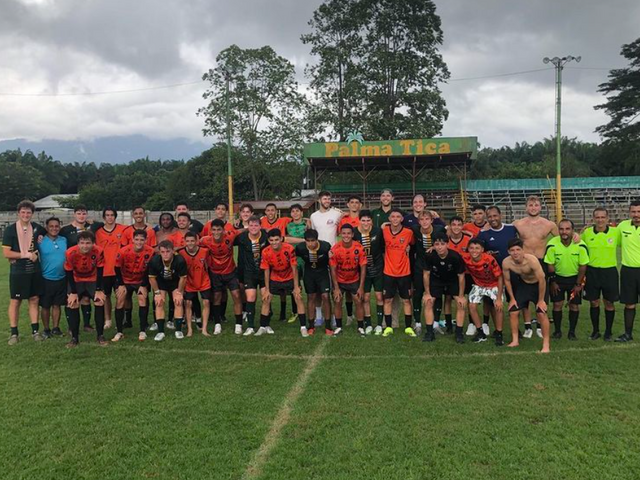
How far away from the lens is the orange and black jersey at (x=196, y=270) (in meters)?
7.11

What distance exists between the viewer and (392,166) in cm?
3272

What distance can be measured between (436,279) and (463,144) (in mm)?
23638

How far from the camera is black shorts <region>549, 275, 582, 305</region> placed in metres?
6.54

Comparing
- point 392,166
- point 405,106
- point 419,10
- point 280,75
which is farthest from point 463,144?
point 280,75

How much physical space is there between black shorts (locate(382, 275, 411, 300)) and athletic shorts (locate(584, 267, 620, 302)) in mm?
2612

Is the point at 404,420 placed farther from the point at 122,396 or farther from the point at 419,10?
the point at 419,10

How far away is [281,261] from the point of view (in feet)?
23.0

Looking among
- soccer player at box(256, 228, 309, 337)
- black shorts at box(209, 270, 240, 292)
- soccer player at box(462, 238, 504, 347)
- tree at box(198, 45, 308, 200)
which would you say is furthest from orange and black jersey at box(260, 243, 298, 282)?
tree at box(198, 45, 308, 200)

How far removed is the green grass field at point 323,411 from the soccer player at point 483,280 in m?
0.56

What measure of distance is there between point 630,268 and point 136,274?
7.30 m

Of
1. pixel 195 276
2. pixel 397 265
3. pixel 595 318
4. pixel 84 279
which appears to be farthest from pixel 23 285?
pixel 595 318

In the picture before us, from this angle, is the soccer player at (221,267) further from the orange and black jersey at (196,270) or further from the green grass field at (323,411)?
the green grass field at (323,411)

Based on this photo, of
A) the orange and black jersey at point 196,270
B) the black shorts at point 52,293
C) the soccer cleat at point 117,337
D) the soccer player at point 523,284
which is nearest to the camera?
the soccer player at point 523,284

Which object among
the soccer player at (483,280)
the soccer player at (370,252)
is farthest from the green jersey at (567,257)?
the soccer player at (370,252)
